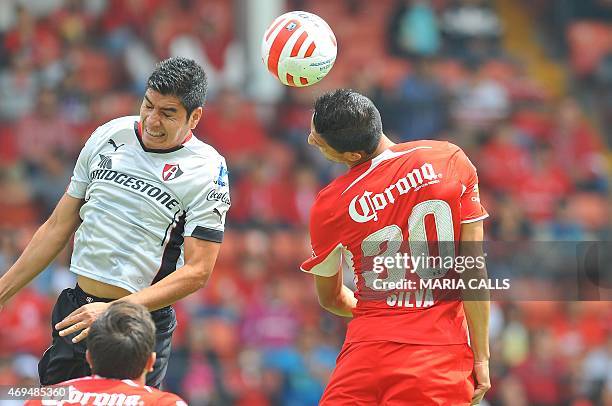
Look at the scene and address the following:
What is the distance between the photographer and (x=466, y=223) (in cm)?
527

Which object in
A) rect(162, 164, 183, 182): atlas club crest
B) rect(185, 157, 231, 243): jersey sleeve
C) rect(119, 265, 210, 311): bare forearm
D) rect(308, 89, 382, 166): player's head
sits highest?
rect(308, 89, 382, 166): player's head

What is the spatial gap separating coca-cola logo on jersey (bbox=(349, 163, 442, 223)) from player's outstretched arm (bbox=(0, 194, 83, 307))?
1.49 metres

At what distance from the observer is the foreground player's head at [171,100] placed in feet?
17.6

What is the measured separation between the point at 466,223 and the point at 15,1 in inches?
442

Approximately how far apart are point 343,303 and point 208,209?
2.92 feet

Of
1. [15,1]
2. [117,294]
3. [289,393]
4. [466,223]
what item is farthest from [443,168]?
[15,1]

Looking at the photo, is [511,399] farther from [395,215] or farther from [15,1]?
[15,1]

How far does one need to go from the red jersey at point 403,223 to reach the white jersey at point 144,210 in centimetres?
58

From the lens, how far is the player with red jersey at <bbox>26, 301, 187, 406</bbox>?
4234mm

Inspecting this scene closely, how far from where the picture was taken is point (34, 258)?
5.59 m

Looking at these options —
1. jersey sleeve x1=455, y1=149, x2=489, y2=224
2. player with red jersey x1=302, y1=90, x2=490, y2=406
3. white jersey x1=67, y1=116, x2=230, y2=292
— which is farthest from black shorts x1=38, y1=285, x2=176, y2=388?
jersey sleeve x1=455, y1=149, x2=489, y2=224

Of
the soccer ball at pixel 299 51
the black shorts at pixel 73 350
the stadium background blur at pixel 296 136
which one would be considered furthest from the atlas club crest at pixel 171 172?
the stadium background blur at pixel 296 136

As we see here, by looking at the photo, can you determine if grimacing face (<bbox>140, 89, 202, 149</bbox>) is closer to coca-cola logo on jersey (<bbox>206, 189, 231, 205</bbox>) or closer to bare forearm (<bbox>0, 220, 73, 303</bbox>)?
coca-cola logo on jersey (<bbox>206, 189, 231, 205</bbox>)

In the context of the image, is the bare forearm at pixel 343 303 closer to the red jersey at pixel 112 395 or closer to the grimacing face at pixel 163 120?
the grimacing face at pixel 163 120
